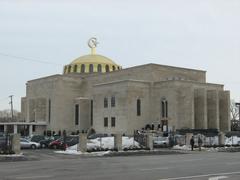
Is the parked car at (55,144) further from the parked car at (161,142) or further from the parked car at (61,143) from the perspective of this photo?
the parked car at (161,142)

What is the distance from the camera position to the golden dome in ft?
337

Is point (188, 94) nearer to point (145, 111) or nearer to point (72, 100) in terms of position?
point (145, 111)

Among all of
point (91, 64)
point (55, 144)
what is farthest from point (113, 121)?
point (55, 144)

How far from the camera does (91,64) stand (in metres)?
103

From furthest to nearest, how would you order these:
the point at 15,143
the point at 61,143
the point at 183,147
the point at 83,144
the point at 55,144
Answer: the point at 55,144
the point at 61,143
the point at 183,147
the point at 83,144
the point at 15,143

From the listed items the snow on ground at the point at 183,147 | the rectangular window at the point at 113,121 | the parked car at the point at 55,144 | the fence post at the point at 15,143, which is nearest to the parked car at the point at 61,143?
the parked car at the point at 55,144

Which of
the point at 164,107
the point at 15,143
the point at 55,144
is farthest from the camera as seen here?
the point at 164,107

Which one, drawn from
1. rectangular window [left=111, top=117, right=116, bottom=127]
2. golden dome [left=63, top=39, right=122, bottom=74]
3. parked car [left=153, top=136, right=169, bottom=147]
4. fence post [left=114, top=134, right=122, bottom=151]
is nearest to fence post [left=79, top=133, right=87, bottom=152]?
fence post [left=114, top=134, right=122, bottom=151]

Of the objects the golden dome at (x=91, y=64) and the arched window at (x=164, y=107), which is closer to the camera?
the arched window at (x=164, y=107)

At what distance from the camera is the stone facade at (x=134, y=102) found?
78062 mm

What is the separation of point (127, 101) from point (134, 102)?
1986 millimetres

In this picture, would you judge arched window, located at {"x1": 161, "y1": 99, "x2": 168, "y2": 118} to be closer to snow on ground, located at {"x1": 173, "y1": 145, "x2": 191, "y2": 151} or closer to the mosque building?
the mosque building

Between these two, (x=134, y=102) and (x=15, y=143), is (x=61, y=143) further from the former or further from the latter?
(x=134, y=102)

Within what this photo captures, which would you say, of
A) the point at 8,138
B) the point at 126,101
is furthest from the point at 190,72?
the point at 8,138
